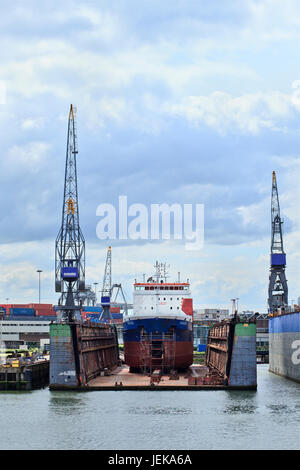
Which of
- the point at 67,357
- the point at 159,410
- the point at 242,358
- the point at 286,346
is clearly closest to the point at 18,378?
the point at 67,357

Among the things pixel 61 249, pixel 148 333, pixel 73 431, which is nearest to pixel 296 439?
pixel 73 431

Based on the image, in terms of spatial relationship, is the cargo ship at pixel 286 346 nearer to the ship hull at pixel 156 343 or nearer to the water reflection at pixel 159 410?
Result: the ship hull at pixel 156 343

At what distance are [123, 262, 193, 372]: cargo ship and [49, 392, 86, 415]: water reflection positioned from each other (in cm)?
1316

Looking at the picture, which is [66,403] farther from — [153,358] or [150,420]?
[153,358]

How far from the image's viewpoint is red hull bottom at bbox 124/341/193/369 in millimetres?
73812

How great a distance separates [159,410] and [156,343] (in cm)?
2187

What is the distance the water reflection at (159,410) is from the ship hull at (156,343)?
1814cm

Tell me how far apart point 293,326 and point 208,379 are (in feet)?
76.5

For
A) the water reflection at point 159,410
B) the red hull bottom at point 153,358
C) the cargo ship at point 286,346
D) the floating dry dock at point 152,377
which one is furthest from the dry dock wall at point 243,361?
the cargo ship at point 286,346

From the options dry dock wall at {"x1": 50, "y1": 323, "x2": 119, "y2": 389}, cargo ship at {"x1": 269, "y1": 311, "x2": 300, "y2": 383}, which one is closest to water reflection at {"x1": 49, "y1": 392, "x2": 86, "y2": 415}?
dry dock wall at {"x1": 50, "y1": 323, "x2": 119, "y2": 389}

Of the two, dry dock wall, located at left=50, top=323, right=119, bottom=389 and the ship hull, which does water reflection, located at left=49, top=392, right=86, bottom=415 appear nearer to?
dry dock wall, located at left=50, top=323, right=119, bottom=389

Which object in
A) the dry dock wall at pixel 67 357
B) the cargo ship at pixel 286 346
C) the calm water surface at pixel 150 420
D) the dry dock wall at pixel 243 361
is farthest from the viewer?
the cargo ship at pixel 286 346

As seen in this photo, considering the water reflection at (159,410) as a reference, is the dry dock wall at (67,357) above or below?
above

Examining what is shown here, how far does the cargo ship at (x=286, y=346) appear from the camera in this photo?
81.9m
